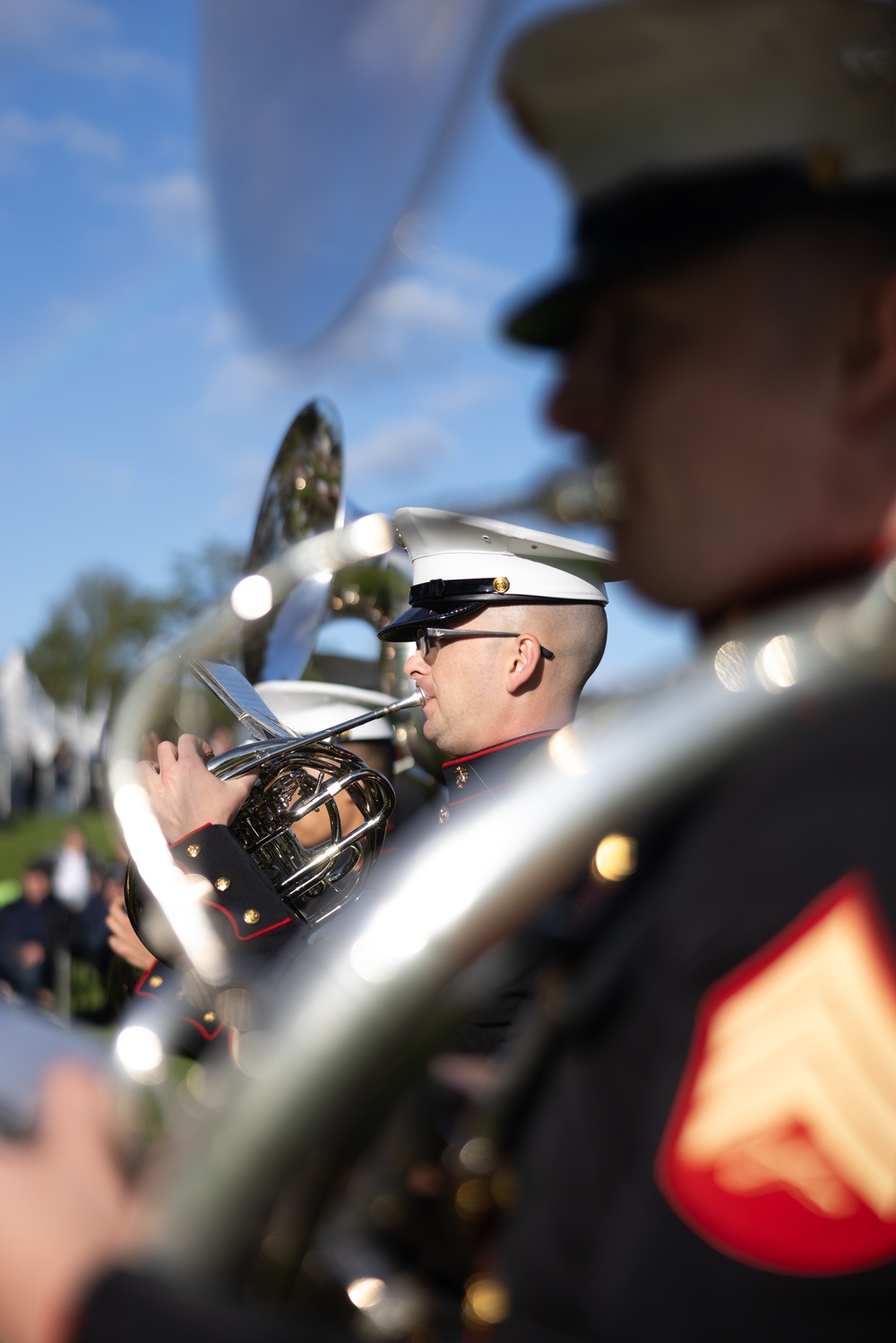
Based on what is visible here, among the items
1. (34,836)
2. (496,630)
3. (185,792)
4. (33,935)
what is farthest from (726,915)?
(34,836)

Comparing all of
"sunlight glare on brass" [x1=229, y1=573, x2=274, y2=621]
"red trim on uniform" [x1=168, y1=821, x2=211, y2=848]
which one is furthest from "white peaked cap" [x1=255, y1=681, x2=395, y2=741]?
"sunlight glare on brass" [x1=229, y1=573, x2=274, y2=621]

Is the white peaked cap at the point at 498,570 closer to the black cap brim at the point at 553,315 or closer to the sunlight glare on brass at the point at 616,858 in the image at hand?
the black cap brim at the point at 553,315

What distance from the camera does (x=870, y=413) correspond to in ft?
2.91

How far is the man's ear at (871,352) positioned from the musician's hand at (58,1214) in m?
0.83

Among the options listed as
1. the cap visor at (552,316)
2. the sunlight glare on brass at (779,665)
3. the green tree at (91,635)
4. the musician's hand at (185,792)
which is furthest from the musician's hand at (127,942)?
the green tree at (91,635)

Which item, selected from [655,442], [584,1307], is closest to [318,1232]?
[584,1307]

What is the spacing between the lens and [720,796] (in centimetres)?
84

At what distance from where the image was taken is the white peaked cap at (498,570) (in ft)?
9.36

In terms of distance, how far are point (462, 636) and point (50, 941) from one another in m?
7.92

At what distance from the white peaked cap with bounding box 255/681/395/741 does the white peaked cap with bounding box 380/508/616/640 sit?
1.52 m

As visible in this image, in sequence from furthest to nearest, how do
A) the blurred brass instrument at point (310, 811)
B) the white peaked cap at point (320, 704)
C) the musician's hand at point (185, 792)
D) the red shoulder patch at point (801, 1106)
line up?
A: the white peaked cap at point (320, 704) → the blurred brass instrument at point (310, 811) → the musician's hand at point (185, 792) → the red shoulder patch at point (801, 1106)

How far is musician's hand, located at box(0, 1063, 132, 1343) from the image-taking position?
81cm

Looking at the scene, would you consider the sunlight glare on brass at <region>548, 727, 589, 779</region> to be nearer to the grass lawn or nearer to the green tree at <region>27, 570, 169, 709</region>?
the grass lawn

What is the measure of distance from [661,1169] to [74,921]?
388 inches
